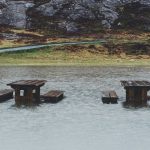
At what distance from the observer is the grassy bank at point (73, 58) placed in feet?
221

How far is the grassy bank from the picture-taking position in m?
67.3

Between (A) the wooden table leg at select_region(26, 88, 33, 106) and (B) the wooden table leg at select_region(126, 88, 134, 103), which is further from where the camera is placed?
(B) the wooden table leg at select_region(126, 88, 134, 103)

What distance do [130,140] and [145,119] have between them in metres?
4.53

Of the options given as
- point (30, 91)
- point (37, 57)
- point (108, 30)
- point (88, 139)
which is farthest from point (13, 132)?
point (108, 30)

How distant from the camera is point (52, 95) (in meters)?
29.5

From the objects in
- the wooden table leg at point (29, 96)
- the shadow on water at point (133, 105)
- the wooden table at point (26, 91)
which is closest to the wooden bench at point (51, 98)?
the wooden table at point (26, 91)

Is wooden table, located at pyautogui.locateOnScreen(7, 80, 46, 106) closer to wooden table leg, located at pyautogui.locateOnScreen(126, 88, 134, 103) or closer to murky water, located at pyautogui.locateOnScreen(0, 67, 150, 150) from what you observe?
murky water, located at pyautogui.locateOnScreen(0, 67, 150, 150)

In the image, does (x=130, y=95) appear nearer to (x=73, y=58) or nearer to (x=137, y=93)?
(x=137, y=93)

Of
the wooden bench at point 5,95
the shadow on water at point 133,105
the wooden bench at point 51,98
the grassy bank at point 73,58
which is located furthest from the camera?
the grassy bank at point 73,58

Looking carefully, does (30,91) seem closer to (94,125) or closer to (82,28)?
(94,125)

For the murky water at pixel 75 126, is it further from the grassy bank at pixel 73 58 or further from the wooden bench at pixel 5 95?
the grassy bank at pixel 73 58

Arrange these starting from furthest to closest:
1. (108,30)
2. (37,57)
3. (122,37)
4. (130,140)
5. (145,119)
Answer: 1. (108,30)
2. (122,37)
3. (37,57)
4. (145,119)
5. (130,140)

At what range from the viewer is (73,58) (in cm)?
7231

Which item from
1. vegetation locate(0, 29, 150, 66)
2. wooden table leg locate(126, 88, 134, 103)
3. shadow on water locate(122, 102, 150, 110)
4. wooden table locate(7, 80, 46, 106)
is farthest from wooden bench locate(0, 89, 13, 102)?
vegetation locate(0, 29, 150, 66)
